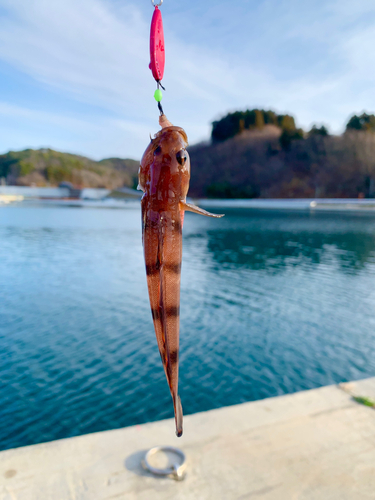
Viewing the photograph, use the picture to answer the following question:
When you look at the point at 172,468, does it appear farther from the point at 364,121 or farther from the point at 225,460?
the point at 364,121

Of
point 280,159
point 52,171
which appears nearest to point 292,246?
point 280,159

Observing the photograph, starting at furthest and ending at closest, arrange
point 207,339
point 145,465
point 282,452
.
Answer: point 207,339 → point 282,452 → point 145,465

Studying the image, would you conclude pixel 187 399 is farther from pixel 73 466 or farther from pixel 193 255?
pixel 193 255

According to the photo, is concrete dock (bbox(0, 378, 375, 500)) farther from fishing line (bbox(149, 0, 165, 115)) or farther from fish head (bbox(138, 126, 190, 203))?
fishing line (bbox(149, 0, 165, 115))

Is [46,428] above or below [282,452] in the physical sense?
below

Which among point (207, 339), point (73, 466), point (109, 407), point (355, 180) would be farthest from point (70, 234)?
point (355, 180)
